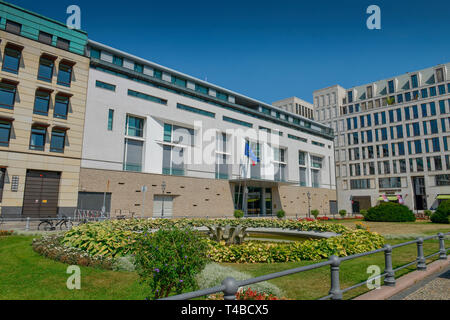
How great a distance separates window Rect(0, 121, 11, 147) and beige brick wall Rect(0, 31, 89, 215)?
0.40 metres

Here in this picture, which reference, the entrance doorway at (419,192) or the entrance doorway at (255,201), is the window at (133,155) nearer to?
the entrance doorway at (255,201)

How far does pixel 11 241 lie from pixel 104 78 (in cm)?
2346

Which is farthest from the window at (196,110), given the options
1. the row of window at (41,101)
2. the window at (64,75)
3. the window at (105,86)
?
the row of window at (41,101)

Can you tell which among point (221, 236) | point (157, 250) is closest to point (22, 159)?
point (221, 236)

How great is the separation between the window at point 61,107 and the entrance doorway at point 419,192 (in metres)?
67.2

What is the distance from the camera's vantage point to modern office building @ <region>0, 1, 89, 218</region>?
2617 centimetres

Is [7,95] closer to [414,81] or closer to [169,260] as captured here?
[169,260]

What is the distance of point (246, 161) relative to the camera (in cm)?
4659

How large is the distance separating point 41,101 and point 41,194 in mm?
9502

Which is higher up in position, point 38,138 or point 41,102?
point 41,102

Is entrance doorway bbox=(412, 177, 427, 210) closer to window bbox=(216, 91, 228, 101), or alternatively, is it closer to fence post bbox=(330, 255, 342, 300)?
window bbox=(216, 91, 228, 101)

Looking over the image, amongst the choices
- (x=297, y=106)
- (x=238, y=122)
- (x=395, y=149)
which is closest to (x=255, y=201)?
(x=238, y=122)

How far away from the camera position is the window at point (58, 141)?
93.8 feet

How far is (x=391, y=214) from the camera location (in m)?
33.3
